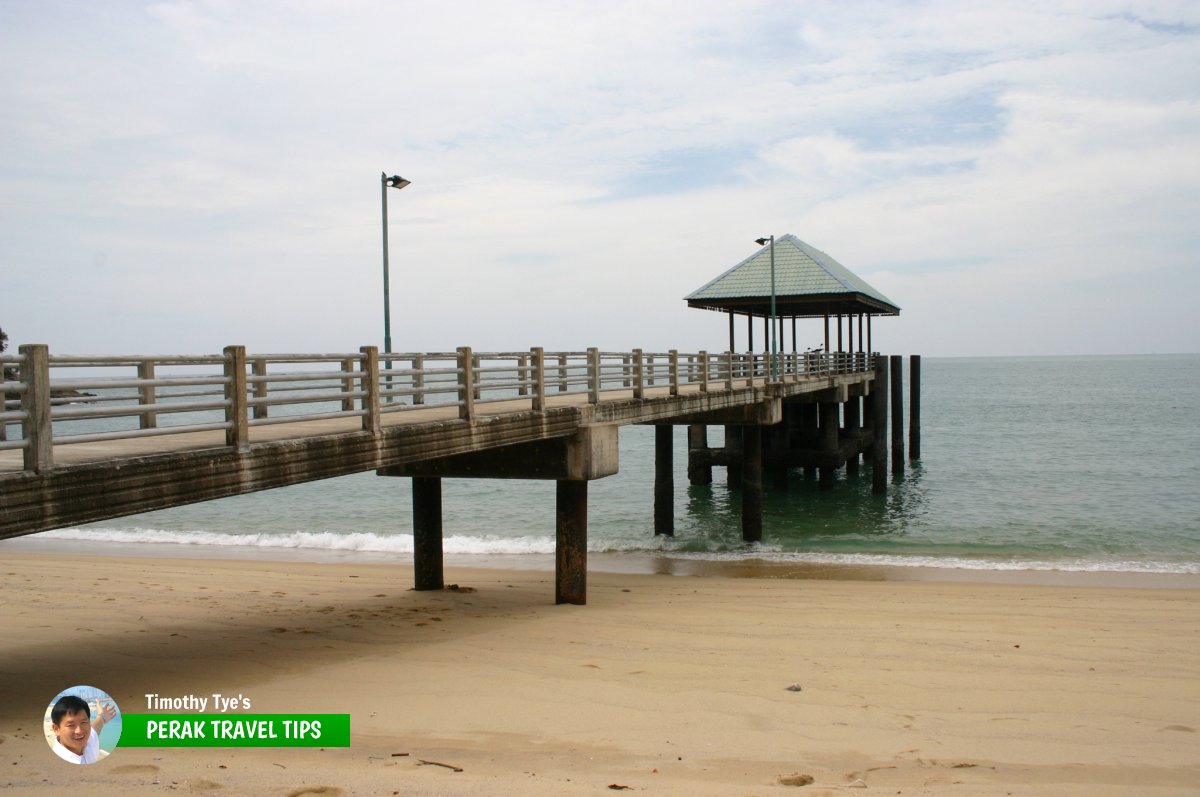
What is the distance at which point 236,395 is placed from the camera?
7.22 m

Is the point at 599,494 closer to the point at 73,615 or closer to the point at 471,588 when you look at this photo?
the point at 471,588

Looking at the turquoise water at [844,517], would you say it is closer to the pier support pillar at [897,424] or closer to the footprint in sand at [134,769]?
the pier support pillar at [897,424]

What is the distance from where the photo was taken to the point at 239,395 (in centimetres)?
722

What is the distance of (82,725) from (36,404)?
271cm

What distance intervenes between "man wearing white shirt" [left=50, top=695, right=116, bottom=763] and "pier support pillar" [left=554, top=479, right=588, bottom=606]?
6160 mm

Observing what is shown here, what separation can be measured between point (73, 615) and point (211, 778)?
6.67 m

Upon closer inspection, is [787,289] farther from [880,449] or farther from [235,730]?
[235,730]

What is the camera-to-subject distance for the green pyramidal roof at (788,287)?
2910 centimetres

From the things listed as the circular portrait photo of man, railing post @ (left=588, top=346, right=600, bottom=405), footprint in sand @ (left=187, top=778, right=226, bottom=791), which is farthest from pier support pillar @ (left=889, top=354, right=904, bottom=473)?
footprint in sand @ (left=187, top=778, right=226, bottom=791)

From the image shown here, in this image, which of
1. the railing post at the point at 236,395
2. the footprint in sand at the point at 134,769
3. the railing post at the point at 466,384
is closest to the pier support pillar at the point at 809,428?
the railing post at the point at 466,384

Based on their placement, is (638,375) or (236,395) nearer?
(236,395)

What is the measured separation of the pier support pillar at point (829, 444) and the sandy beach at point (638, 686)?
13.8 metres

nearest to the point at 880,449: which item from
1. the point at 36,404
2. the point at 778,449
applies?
the point at 778,449

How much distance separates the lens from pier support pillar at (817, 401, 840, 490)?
90.3ft
